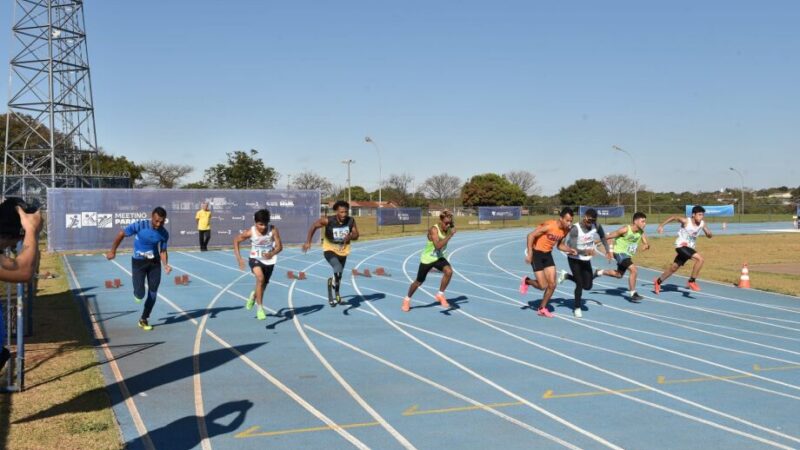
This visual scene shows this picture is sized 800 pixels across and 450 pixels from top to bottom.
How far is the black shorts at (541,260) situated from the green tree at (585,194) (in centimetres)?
8529

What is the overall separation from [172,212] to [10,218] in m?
23.3

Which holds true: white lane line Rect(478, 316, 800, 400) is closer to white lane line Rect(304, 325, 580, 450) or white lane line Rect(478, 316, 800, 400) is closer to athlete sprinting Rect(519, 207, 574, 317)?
athlete sprinting Rect(519, 207, 574, 317)

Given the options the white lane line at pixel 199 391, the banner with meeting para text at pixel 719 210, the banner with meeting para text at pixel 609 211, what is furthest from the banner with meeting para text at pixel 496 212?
the white lane line at pixel 199 391

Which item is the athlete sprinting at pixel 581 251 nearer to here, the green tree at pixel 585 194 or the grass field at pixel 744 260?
the grass field at pixel 744 260

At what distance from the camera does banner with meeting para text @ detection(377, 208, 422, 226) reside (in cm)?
4225

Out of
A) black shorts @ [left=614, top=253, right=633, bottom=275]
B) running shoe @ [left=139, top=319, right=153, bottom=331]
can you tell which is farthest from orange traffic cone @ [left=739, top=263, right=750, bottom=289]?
running shoe @ [left=139, top=319, right=153, bottom=331]

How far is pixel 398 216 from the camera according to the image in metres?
43.2

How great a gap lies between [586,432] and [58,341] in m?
6.79

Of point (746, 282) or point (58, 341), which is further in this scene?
point (746, 282)

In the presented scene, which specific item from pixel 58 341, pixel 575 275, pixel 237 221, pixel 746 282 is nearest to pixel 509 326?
pixel 575 275

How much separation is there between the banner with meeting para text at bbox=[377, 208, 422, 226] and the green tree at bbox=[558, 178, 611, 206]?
5444 centimetres

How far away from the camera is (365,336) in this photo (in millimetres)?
9336

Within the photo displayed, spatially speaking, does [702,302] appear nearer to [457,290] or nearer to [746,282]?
[746,282]

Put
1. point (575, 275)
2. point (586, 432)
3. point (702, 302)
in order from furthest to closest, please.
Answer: point (702, 302) → point (575, 275) → point (586, 432)
